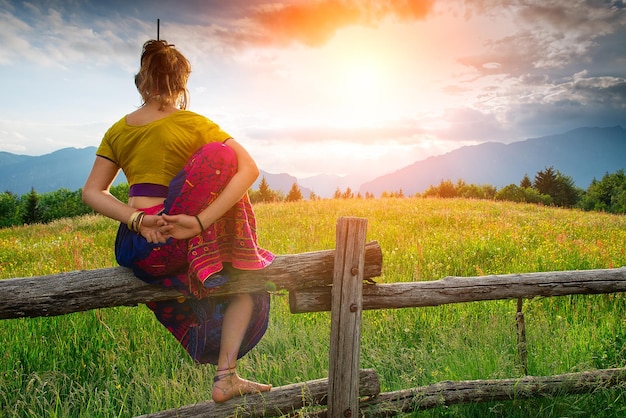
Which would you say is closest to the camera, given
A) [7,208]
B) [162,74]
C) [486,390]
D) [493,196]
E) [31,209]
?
[162,74]

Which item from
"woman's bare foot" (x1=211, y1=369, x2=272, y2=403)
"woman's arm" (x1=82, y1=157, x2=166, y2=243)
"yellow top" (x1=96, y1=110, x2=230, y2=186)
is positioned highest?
"yellow top" (x1=96, y1=110, x2=230, y2=186)

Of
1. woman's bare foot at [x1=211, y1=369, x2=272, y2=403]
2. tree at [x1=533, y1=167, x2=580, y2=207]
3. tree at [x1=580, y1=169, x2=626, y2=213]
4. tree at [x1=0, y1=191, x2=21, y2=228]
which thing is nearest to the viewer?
woman's bare foot at [x1=211, y1=369, x2=272, y2=403]

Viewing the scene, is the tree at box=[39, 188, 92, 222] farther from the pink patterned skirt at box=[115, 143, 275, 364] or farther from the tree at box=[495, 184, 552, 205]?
the tree at box=[495, 184, 552, 205]

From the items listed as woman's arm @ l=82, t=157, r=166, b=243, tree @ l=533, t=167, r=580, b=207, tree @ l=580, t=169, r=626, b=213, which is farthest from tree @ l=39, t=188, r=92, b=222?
tree @ l=580, t=169, r=626, b=213

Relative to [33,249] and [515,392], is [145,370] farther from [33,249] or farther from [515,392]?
[33,249]

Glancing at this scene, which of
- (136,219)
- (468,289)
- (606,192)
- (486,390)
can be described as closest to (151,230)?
(136,219)

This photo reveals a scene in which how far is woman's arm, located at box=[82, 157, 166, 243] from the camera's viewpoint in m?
2.52

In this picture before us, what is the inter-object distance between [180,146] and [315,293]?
1.38 m

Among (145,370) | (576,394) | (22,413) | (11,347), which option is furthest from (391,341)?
(11,347)

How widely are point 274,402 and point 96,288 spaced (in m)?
1.42

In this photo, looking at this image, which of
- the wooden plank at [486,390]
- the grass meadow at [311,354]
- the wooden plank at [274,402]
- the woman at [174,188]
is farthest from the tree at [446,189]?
the woman at [174,188]

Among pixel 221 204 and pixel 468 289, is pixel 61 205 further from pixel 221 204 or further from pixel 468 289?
pixel 468 289

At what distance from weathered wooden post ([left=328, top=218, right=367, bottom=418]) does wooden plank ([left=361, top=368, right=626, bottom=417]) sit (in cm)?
32

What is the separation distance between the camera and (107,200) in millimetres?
2607
